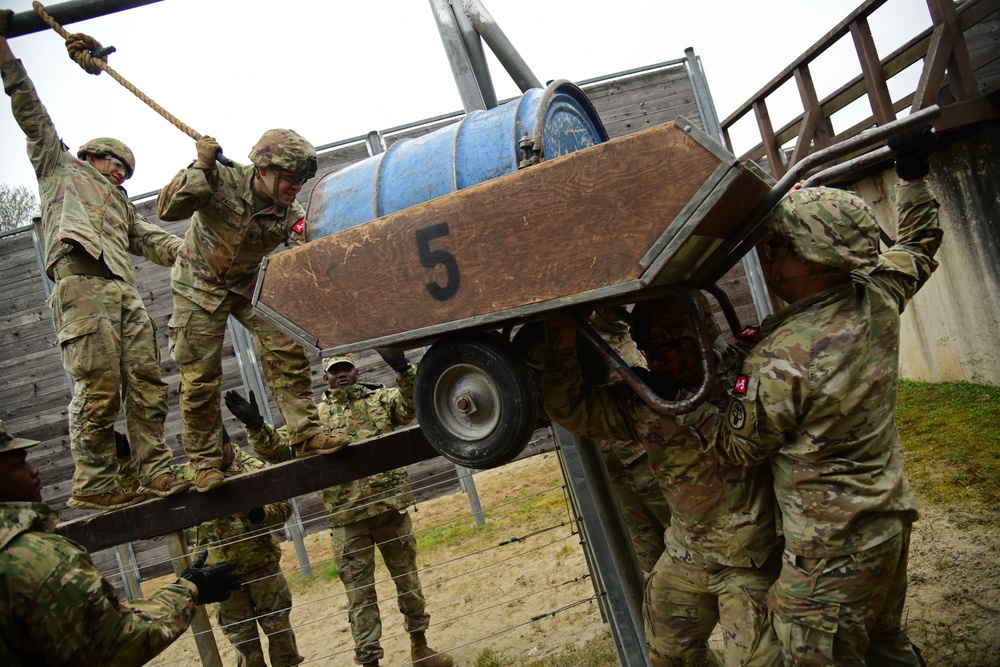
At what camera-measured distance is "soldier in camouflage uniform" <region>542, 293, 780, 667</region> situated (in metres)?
2.75

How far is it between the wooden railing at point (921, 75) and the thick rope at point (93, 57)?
5557mm

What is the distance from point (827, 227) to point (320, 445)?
2.72m

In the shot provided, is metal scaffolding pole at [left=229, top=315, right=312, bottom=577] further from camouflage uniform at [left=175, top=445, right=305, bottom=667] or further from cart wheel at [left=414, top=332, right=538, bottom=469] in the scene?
cart wheel at [left=414, top=332, right=538, bottom=469]

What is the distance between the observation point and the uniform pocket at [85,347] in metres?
3.93

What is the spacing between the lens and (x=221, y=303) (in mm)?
3805

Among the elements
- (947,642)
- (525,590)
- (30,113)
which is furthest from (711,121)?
(30,113)

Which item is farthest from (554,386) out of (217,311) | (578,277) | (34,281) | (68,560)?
(34,281)

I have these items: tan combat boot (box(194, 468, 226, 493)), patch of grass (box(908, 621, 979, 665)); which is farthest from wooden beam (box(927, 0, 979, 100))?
tan combat boot (box(194, 468, 226, 493))

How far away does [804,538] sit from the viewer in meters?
2.52

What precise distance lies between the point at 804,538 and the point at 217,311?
305 cm

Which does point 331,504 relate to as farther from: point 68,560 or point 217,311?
point 68,560

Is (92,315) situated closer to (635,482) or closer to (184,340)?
(184,340)

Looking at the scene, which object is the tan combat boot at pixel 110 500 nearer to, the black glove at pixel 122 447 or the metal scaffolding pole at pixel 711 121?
the black glove at pixel 122 447

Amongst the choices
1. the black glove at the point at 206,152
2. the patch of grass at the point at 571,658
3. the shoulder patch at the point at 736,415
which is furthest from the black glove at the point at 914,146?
the patch of grass at the point at 571,658
